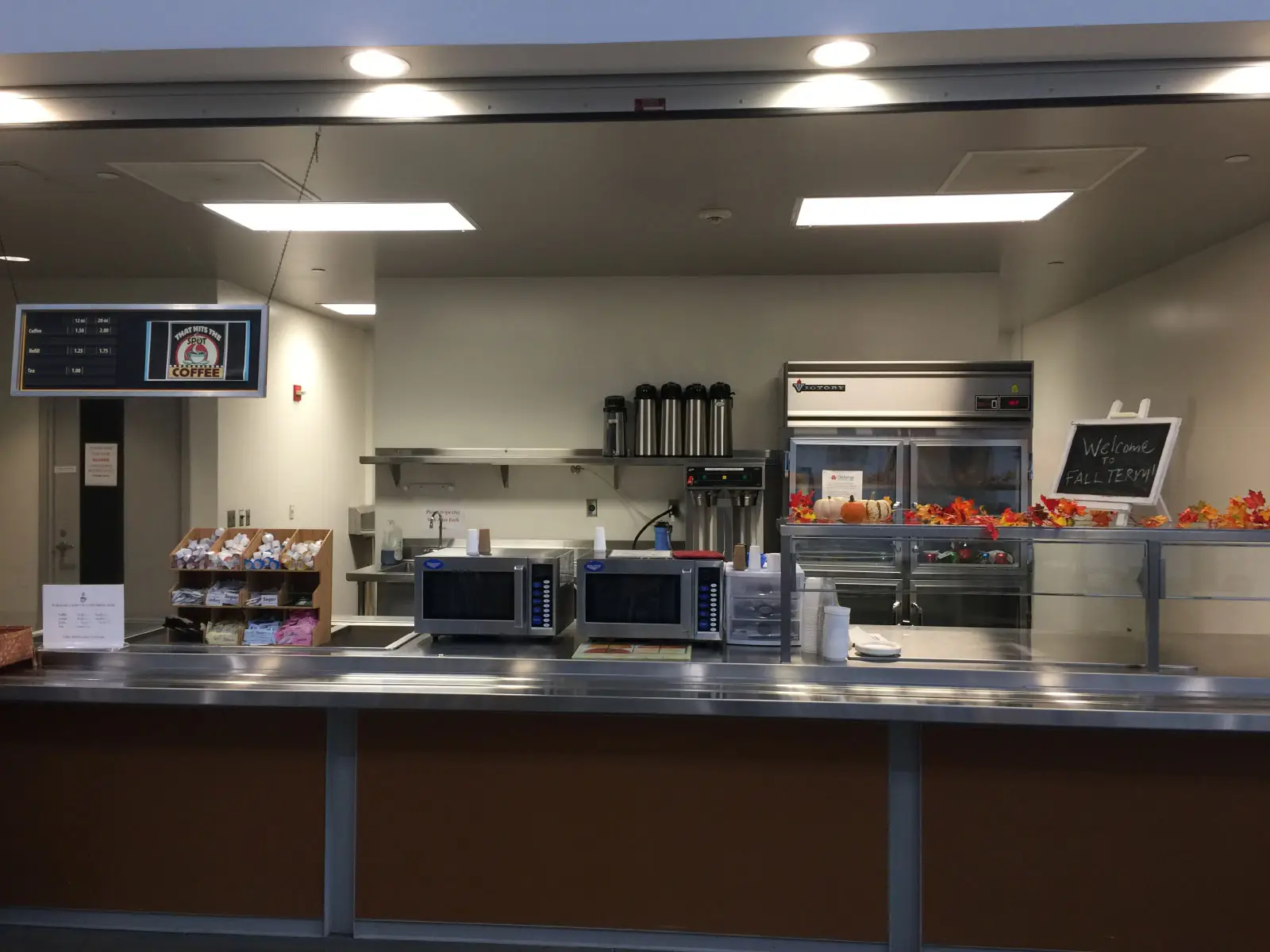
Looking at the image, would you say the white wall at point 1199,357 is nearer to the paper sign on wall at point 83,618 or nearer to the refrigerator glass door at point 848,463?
the refrigerator glass door at point 848,463

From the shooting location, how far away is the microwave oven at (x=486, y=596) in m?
2.74

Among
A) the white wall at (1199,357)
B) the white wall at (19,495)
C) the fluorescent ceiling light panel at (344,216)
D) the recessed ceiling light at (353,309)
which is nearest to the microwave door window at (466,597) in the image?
the fluorescent ceiling light panel at (344,216)

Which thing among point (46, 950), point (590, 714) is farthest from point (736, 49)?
point (46, 950)

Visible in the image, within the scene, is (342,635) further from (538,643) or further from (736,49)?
(736,49)

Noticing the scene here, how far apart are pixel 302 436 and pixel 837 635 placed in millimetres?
4919

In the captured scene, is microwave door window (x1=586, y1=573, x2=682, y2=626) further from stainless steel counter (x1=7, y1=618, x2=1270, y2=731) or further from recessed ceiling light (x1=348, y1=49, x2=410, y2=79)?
recessed ceiling light (x1=348, y1=49, x2=410, y2=79)

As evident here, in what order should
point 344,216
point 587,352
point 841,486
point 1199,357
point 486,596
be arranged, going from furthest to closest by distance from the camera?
point 587,352 → point 1199,357 → point 344,216 → point 841,486 → point 486,596

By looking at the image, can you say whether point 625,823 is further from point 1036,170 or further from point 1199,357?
point 1199,357

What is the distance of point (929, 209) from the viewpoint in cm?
344

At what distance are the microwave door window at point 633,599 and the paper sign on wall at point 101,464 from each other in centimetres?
396

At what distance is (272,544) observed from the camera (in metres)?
2.95

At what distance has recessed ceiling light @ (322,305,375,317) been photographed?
5.96m

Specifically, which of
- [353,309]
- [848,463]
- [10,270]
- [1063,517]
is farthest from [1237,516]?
[10,270]

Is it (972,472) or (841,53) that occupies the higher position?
(841,53)
